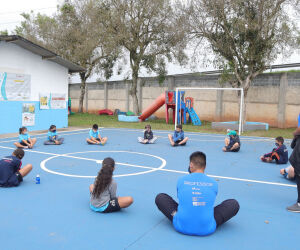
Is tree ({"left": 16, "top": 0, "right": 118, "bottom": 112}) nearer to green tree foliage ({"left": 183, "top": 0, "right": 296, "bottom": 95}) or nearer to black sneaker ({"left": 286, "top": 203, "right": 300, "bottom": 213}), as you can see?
green tree foliage ({"left": 183, "top": 0, "right": 296, "bottom": 95})

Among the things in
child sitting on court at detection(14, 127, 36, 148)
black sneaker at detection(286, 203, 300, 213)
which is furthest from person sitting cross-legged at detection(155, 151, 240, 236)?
child sitting on court at detection(14, 127, 36, 148)

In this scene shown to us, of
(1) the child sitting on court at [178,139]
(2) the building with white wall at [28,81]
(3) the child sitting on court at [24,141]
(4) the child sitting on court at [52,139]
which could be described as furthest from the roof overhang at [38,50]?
(1) the child sitting on court at [178,139]

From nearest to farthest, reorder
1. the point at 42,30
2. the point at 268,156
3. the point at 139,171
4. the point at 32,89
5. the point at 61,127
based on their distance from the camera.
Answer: the point at 139,171
the point at 268,156
the point at 32,89
the point at 61,127
the point at 42,30

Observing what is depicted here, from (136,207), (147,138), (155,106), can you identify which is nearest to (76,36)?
(155,106)

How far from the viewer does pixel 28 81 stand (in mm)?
15492

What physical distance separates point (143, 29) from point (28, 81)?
431 inches

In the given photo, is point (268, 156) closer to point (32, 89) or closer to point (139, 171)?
point (139, 171)

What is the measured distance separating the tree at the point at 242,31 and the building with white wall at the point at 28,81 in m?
8.02

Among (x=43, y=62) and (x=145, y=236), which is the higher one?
(x=43, y=62)

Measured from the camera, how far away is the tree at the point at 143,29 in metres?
22.3

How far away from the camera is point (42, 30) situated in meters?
28.0

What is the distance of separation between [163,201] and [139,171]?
3.36 meters

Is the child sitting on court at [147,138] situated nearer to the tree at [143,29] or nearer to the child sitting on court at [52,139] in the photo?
the child sitting on court at [52,139]

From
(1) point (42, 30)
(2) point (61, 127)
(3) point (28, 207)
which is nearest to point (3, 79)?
(2) point (61, 127)
